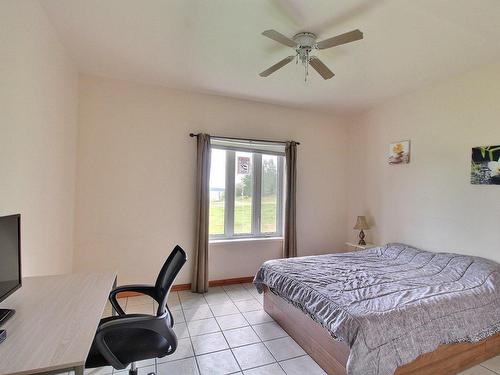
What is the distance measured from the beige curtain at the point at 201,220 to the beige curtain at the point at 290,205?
121cm

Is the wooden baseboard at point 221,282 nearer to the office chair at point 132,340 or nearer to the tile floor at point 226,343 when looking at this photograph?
the tile floor at point 226,343

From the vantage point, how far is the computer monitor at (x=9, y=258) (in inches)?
51.1

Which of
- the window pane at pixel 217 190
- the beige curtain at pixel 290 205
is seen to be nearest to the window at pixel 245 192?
the window pane at pixel 217 190

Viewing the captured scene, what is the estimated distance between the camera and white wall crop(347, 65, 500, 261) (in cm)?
272

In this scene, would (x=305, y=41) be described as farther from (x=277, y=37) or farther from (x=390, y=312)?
(x=390, y=312)

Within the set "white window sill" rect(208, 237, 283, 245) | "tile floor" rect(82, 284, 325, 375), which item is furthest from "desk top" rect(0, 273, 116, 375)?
"white window sill" rect(208, 237, 283, 245)

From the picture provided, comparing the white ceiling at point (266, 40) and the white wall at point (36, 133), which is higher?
the white ceiling at point (266, 40)

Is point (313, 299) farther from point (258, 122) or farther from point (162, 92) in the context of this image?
point (162, 92)

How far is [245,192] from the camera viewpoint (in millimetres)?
3994

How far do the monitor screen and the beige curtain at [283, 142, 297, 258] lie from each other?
310 centimetres

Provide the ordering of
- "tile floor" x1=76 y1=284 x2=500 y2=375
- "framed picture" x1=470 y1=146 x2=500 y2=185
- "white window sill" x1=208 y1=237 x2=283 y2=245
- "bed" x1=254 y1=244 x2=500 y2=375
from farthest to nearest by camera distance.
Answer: "white window sill" x1=208 y1=237 x2=283 y2=245 < "framed picture" x1=470 y1=146 x2=500 y2=185 < "tile floor" x1=76 y1=284 x2=500 y2=375 < "bed" x1=254 y1=244 x2=500 y2=375

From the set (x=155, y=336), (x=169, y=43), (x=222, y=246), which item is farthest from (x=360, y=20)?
(x=222, y=246)

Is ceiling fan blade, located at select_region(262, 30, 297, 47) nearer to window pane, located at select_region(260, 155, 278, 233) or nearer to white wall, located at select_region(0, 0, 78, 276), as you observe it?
white wall, located at select_region(0, 0, 78, 276)

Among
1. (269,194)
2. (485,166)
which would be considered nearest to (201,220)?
(269,194)
